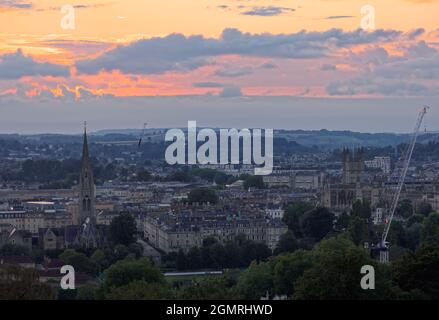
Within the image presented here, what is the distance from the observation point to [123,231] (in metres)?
60.3

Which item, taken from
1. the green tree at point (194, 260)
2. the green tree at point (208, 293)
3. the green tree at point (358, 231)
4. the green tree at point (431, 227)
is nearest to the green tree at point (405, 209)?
the green tree at point (431, 227)

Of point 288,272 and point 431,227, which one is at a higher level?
point 288,272

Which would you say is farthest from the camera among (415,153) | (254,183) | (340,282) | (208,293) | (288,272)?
(415,153)

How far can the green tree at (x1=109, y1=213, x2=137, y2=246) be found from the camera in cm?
5981

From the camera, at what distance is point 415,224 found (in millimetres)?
63781

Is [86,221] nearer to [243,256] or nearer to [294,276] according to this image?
[243,256]

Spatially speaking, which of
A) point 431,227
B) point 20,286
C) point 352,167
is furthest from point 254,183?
point 20,286

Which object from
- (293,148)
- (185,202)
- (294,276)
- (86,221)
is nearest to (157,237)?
(86,221)

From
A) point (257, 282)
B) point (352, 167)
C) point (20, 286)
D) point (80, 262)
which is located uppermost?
point (20, 286)

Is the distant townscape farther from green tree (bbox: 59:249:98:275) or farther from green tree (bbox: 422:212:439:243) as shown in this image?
green tree (bbox: 422:212:439:243)

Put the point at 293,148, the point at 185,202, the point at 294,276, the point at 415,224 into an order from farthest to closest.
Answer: the point at 293,148, the point at 185,202, the point at 415,224, the point at 294,276

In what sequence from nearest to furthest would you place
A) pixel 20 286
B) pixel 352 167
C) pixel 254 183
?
pixel 20 286 → pixel 352 167 → pixel 254 183

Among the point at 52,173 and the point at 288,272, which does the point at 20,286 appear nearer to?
the point at 288,272
